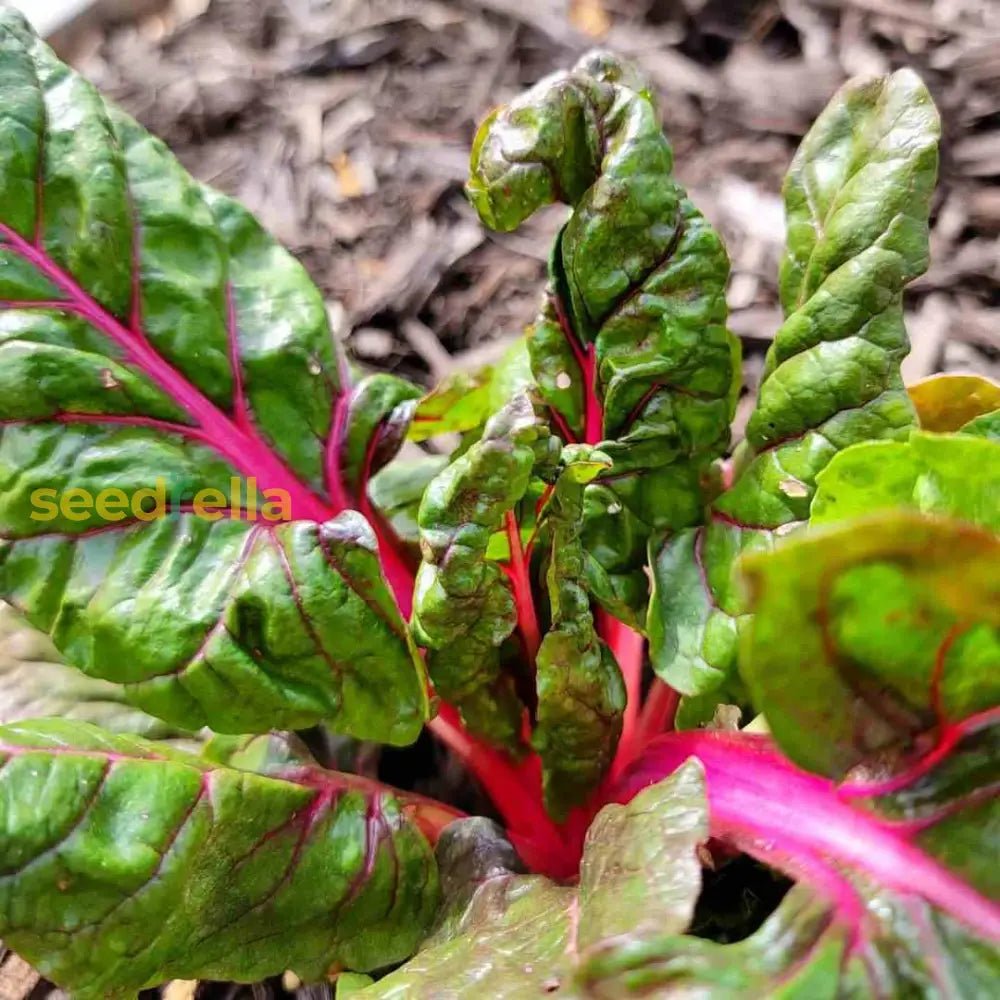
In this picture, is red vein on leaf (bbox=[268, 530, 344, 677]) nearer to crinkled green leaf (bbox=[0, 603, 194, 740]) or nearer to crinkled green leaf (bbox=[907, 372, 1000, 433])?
crinkled green leaf (bbox=[0, 603, 194, 740])

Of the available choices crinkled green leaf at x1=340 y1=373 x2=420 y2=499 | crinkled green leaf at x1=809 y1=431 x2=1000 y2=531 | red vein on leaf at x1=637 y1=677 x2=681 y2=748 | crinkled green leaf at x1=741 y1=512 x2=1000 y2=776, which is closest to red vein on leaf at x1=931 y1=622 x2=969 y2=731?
crinkled green leaf at x1=741 y1=512 x2=1000 y2=776

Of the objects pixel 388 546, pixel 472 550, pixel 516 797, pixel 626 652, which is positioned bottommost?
pixel 516 797

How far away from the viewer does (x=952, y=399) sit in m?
1.11

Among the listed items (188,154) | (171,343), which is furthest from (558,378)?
(188,154)

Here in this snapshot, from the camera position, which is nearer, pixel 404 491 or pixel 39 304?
pixel 39 304

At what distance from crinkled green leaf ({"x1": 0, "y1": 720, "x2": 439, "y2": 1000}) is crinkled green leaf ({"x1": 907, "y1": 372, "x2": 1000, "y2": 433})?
0.68 meters

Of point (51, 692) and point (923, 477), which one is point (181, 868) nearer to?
point (51, 692)

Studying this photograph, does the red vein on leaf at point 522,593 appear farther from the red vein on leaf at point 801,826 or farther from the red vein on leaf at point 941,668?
the red vein on leaf at point 941,668

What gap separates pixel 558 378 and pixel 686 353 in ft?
0.51

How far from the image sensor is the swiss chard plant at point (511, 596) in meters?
0.70

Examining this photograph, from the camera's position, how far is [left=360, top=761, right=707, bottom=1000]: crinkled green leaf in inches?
25.5

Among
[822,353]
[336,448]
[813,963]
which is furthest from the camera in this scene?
[336,448]

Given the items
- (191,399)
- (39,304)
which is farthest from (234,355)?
(39,304)

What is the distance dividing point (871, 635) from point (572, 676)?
1.07 ft
